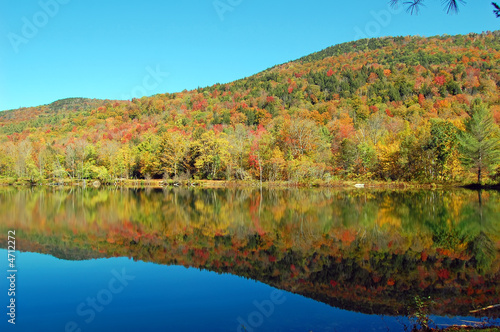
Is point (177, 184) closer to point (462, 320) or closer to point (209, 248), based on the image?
point (209, 248)

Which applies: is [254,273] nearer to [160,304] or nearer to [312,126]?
[160,304]

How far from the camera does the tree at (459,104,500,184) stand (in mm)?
39812

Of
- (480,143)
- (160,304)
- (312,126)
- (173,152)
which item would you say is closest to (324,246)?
(160,304)

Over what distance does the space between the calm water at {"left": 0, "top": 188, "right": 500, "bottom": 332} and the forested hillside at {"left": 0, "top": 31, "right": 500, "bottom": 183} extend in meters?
31.2

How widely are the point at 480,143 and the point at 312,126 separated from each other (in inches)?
941

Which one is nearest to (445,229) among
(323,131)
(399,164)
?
(399,164)

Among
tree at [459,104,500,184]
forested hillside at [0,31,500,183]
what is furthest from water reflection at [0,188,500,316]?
forested hillside at [0,31,500,183]

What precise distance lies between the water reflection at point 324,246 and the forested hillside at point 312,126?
2670 centimetres

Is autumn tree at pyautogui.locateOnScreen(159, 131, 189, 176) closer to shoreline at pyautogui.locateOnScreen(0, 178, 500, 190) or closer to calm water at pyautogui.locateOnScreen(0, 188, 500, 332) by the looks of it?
shoreline at pyautogui.locateOnScreen(0, 178, 500, 190)

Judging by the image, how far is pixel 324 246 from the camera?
12.7 meters

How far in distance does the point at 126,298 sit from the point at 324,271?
5386mm

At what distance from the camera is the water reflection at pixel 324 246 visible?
8422mm

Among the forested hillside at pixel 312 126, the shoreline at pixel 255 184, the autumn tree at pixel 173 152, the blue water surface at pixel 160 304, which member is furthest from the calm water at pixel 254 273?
the autumn tree at pixel 173 152

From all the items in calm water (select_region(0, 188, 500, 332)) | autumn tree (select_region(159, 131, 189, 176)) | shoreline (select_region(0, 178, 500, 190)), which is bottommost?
shoreline (select_region(0, 178, 500, 190))
